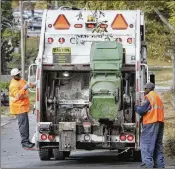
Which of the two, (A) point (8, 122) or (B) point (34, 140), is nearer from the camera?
(B) point (34, 140)

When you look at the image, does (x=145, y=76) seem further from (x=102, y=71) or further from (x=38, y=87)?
(x=38, y=87)

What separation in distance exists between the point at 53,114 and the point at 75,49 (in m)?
1.23

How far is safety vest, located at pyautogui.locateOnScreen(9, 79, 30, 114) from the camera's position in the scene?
12.4 meters

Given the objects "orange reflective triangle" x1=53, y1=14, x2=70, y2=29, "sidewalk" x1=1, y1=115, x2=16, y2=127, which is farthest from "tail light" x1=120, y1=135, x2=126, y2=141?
"sidewalk" x1=1, y1=115, x2=16, y2=127

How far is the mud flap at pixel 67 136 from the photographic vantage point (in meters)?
11.6

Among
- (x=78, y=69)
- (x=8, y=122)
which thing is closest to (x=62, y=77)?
(x=78, y=69)

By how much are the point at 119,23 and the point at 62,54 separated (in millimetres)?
1191

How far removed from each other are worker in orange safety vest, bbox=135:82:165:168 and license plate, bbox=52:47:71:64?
72.8 inches

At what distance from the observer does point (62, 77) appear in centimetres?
1230

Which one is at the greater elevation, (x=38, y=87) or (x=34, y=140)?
(x=38, y=87)

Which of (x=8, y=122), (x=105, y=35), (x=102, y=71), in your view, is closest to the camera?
(x=102, y=71)

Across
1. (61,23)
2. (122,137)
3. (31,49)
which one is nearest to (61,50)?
(61,23)

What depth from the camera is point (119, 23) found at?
1236 centimetres

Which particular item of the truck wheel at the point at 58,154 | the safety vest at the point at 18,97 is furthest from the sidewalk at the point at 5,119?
the safety vest at the point at 18,97
